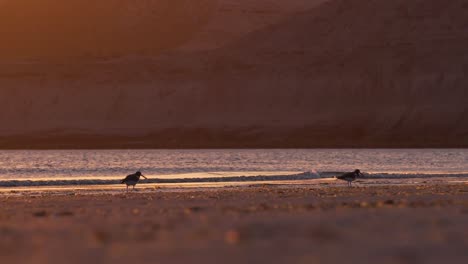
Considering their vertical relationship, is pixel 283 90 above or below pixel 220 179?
above

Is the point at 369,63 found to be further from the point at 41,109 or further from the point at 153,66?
the point at 41,109

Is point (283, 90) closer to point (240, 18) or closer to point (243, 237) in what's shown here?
point (240, 18)

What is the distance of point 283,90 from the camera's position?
9775 cm

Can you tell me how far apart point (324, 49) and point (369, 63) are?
574 centimetres

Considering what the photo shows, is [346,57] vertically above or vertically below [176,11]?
below

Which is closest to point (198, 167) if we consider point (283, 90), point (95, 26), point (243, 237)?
point (243, 237)

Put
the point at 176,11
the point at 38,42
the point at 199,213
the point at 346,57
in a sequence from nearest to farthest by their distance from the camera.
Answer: the point at 199,213, the point at 346,57, the point at 38,42, the point at 176,11

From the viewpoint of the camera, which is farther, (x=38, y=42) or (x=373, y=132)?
(x=38, y=42)

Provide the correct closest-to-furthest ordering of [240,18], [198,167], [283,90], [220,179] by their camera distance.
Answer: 1. [220,179]
2. [198,167]
3. [283,90]
4. [240,18]

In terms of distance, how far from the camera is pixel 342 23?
107m

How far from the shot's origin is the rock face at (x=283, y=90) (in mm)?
88875

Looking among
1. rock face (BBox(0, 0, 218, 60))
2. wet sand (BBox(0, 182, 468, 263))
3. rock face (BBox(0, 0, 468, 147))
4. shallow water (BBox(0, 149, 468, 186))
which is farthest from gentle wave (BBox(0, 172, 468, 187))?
rock face (BBox(0, 0, 218, 60))

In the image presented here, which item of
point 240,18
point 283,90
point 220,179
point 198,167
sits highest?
point 240,18

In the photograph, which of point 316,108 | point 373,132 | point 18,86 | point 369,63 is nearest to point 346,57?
point 369,63
